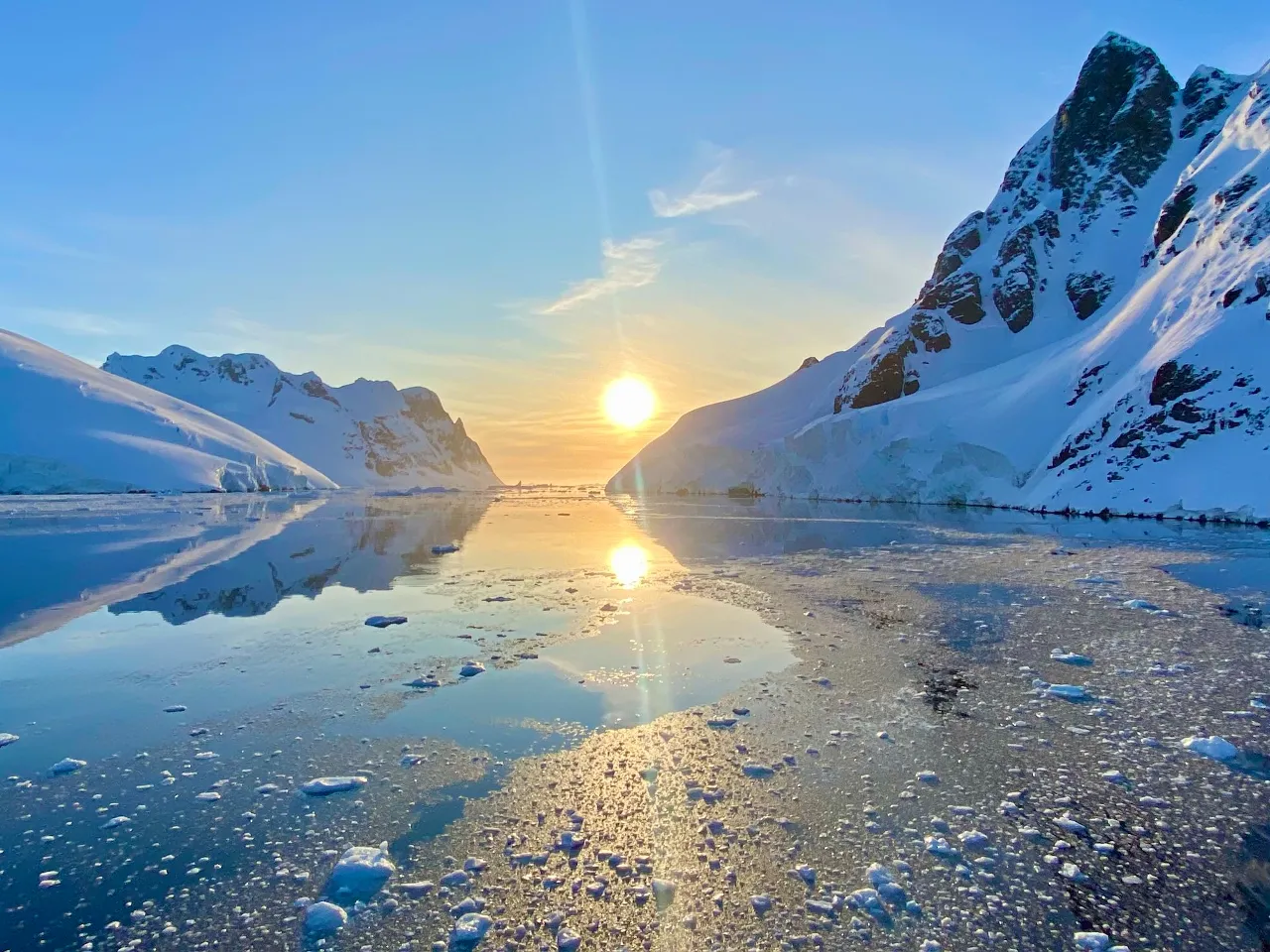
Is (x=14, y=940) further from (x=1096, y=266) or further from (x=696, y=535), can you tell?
(x=1096, y=266)

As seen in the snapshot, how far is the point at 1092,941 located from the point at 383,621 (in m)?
11.3

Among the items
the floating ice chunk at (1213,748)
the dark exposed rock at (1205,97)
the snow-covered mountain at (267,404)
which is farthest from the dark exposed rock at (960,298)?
the snow-covered mountain at (267,404)

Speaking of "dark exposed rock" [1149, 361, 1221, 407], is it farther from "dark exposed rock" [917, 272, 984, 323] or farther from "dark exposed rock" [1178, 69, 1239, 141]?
"dark exposed rock" [1178, 69, 1239, 141]

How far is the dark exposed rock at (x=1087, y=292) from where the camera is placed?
7231cm

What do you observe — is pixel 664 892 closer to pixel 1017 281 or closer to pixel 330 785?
pixel 330 785

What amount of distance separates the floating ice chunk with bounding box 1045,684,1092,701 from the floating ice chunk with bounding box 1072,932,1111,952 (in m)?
4.65

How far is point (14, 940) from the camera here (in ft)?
13.1

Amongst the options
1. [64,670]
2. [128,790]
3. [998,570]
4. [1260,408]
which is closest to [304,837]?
[128,790]

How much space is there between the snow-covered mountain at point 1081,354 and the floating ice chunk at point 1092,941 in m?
36.9

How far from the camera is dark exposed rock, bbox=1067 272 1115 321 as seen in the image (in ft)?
237

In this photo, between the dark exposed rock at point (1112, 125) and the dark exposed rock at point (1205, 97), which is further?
the dark exposed rock at point (1112, 125)

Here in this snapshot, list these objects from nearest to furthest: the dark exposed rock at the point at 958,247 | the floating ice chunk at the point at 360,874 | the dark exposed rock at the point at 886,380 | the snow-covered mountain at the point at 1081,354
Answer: the floating ice chunk at the point at 360,874 → the snow-covered mountain at the point at 1081,354 → the dark exposed rock at the point at 886,380 → the dark exposed rock at the point at 958,247

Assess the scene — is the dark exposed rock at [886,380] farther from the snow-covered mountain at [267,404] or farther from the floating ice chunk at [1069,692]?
the snow-covered mountain at [267,404]

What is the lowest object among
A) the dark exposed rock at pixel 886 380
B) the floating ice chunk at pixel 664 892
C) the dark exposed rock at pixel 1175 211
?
the floating ice chunk at pixel 664 892
